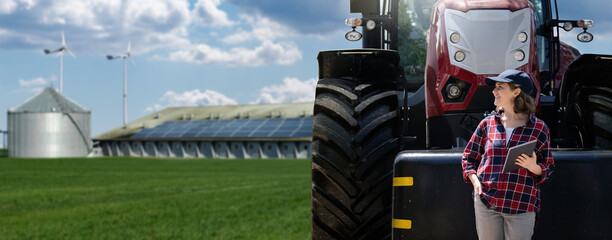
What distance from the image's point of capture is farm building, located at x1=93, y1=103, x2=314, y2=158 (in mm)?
74562

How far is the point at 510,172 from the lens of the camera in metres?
3.77

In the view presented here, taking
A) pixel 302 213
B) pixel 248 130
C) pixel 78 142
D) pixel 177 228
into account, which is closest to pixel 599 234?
pixel 177 228

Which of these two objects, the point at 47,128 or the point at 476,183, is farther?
the point at 47,128

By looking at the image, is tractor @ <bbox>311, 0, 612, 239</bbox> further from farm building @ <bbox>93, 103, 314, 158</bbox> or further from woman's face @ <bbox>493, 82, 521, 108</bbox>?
farm building @ <bbox>93, 103, 314, 158</bbox>

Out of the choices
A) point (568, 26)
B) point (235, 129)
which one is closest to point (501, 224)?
point (568, 26)

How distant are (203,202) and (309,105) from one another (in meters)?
65.4

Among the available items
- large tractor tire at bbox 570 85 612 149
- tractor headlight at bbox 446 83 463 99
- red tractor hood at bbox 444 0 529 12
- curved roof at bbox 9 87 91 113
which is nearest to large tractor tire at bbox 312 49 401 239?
tractor headlight at bbox 446 83 463 99

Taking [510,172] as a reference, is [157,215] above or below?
below

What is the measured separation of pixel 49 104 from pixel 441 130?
88.6 meters

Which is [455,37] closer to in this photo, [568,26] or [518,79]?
[518,79]

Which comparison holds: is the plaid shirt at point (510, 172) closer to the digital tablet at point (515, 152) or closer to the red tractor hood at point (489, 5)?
the digital tablet at point (515, 152)

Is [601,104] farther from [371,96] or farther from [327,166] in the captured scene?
[327,166]

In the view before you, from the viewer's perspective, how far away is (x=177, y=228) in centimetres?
1275

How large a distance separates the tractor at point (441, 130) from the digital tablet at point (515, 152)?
41 cm
